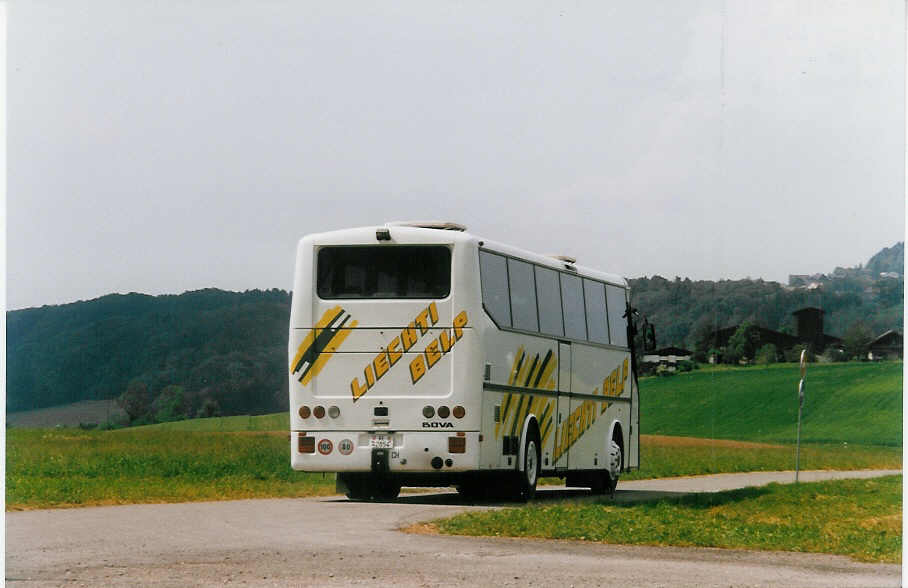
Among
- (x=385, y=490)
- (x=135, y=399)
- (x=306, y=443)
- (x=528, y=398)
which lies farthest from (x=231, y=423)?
(x=306, y=443)

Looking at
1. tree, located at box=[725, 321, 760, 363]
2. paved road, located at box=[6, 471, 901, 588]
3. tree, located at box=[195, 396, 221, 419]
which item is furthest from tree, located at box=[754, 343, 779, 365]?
paved road, located at box=[6, 471, 901, 588]

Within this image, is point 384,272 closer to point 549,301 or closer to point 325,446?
point 325,446

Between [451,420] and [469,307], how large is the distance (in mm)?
1543

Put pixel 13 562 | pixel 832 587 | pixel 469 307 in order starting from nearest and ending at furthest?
pixel 832 587 → pixel 13 562 → pixel 469 307

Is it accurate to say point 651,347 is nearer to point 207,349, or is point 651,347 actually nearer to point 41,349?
point 207,349

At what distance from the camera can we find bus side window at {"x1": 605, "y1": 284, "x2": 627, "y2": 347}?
90.5 ft

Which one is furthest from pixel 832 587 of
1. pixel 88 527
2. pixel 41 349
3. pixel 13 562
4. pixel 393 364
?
pixel 41 349

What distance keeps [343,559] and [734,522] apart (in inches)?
238

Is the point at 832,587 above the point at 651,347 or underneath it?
underneath

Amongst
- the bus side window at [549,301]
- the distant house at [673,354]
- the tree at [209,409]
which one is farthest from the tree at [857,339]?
the bus side window at [549,301]

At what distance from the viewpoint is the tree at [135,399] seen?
304 feet

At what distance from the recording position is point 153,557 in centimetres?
1438

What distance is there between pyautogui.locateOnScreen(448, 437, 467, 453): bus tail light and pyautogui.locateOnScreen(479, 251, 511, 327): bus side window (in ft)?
5.59

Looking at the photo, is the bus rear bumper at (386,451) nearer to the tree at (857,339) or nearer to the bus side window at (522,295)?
the bus side window at (522,295)
